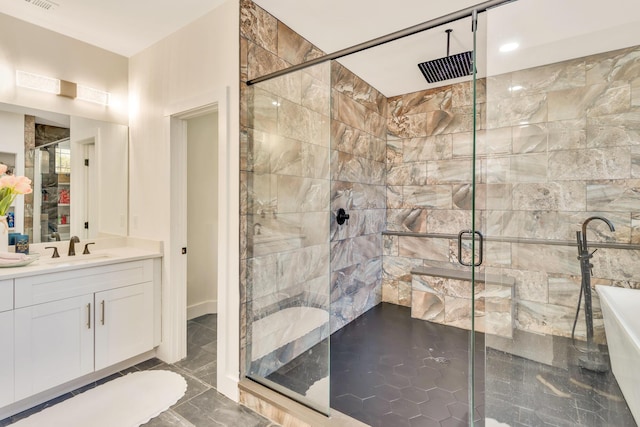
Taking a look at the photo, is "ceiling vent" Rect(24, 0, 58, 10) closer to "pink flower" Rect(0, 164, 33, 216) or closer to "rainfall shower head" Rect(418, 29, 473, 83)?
"pink flower" Rect(0, 164, 33, 216)

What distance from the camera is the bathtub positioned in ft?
5.27

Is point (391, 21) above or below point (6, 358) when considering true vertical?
above

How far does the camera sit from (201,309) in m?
3.80

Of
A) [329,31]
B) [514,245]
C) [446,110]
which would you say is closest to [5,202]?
[329,31]

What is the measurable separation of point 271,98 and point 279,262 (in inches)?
46.6

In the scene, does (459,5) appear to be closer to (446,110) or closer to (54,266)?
(446,110)

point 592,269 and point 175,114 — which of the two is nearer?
point 592,269

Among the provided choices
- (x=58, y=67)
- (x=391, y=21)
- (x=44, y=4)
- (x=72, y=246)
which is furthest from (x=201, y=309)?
(x=391, y=21)

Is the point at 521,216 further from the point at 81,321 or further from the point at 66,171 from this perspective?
the point at 66,171

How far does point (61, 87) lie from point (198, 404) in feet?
9.02

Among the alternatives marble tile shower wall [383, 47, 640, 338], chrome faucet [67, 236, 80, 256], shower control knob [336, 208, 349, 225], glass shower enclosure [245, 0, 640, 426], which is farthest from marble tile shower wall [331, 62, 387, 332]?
chrome faucet [67, 236, 80, 256]

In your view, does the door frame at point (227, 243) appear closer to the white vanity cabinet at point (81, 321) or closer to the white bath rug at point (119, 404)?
the white bath rug at point (119, 404)

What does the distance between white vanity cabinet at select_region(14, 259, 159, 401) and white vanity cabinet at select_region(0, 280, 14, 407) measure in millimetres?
30

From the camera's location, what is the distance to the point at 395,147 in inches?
163
